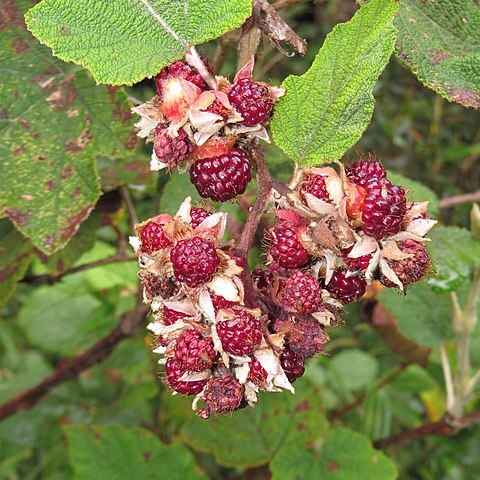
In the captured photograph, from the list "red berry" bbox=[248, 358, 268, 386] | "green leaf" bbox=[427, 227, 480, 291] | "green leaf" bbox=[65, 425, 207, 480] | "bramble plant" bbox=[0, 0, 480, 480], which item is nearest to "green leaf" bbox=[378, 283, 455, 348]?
"bramble plant" bbox=[0, 0, 480, 480]

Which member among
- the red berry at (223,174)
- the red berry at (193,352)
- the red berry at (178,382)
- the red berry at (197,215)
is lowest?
the red berry at (178,382)

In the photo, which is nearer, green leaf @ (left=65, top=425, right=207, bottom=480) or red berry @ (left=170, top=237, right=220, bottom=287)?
red berry @ (left=170, top=237, right=220, bottom=287)

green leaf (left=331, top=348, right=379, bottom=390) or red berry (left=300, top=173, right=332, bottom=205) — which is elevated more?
red berry (left=300, top=173, right=332, bottom=205)

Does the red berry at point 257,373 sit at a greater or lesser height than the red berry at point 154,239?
lesser

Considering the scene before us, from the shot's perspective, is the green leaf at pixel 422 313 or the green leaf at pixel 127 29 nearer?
the green leaf at pixel 127 29

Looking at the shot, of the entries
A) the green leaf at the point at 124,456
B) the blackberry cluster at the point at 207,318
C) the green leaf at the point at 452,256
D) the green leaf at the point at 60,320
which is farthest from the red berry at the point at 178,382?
the green leaf at the point at 60,320

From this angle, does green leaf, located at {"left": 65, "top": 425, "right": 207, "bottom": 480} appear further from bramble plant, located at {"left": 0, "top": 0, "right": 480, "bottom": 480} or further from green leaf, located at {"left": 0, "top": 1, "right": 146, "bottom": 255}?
green leaf, located at {"left": 0, "top": 1, "right": 146, "bottom": 255}

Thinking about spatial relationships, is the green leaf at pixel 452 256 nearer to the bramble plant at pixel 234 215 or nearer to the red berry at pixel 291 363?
the bramble plant at pixel 234 215
